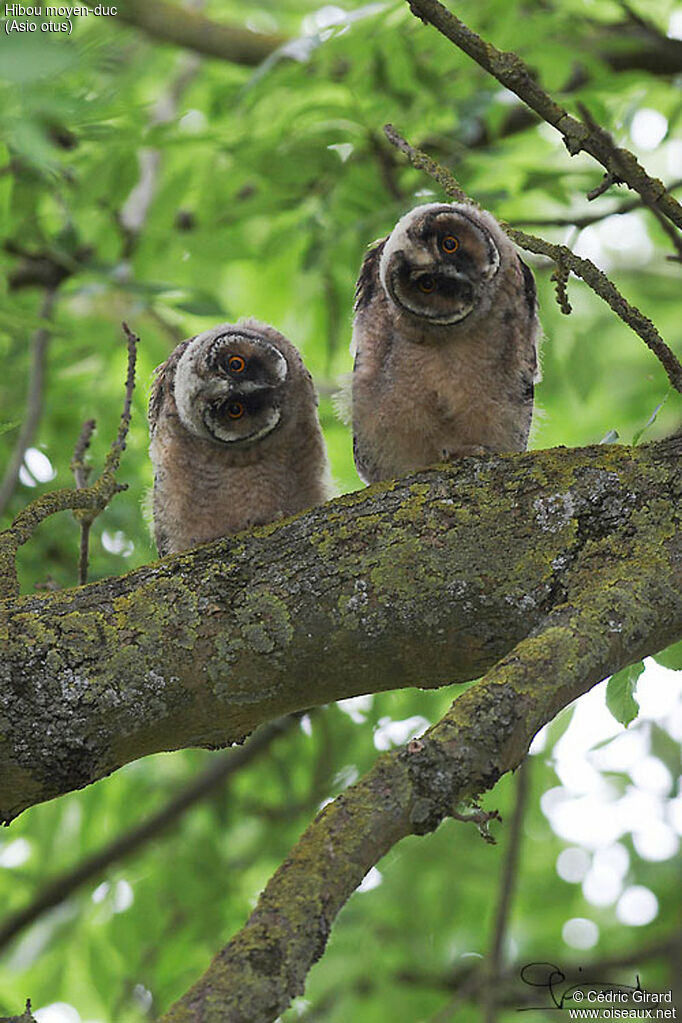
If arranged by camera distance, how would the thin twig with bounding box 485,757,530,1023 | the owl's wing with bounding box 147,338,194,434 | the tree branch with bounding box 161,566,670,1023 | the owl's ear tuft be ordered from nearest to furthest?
1. the tree branch with bounding box 161,566,670,1023
2. the owl's ear tuft
3. the owl's wing with bounding box 147,338,194,434
4. the thin twig with bounding box 485,757,530,1023

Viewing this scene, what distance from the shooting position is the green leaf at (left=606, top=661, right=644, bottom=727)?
10.7ft

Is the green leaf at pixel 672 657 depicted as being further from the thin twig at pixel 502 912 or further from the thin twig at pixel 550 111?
the thin twig at pixel 502 912

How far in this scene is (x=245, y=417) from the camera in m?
4.17

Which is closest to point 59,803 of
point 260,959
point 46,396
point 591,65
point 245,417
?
point 46,396

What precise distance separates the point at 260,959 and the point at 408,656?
45.3 inches

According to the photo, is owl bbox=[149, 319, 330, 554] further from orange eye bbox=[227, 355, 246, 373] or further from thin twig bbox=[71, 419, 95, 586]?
thin twig bbox=[71, 419, 95, 586]

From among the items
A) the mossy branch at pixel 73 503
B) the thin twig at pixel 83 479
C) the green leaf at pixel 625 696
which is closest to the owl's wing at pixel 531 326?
the green leaf at pixel 625 696

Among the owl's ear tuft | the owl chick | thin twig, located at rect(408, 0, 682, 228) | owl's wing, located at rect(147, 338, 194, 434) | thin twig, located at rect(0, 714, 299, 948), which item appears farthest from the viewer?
thin twig, located at rect(0, 714, 299, 948)

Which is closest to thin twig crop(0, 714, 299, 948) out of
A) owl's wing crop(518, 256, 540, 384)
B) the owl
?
the owl

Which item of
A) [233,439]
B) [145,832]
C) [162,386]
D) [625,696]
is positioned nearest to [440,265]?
[233,439]

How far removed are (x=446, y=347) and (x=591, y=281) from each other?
3.57 feet

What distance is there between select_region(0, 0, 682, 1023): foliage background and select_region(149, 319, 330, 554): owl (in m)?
0.92

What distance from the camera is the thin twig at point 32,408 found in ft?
17.2

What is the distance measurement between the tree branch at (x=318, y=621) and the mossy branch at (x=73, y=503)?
212 mm
